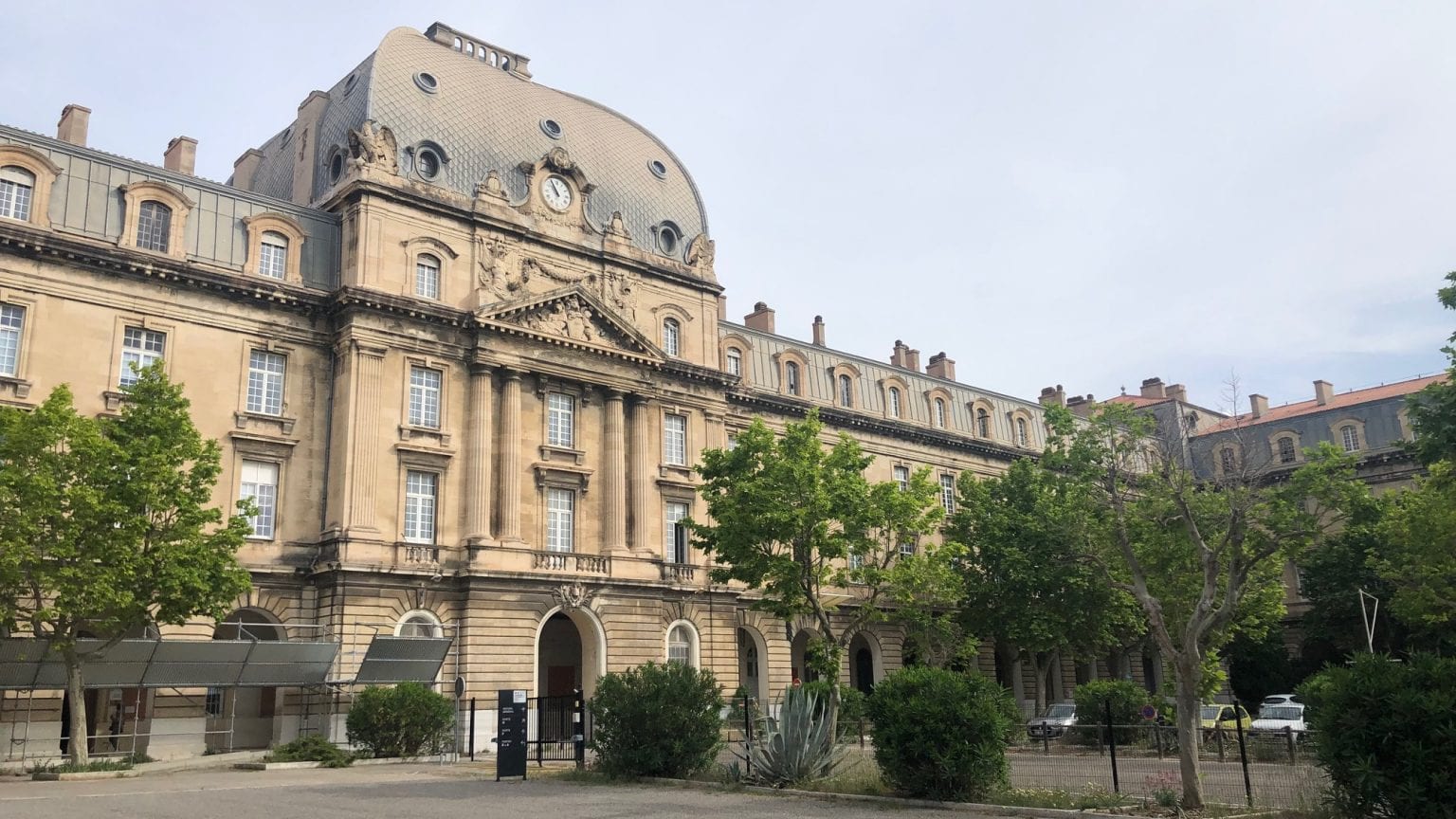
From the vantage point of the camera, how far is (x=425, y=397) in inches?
1656

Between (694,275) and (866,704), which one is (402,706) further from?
(694,275)

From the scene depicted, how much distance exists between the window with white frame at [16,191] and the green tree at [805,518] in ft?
73.6

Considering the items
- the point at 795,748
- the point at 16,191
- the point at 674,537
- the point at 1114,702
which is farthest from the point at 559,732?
the point at 16,191

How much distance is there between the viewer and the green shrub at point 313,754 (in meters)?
31.9

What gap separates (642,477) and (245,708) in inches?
640

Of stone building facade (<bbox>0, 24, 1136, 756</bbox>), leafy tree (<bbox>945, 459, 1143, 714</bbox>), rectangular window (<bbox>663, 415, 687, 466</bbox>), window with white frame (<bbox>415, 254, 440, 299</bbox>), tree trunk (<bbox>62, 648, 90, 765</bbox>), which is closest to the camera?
tree trunk (<bbox>62, 648, 90, 765</bbox>)

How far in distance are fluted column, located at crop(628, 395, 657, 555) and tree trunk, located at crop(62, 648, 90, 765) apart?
2047 centimetres

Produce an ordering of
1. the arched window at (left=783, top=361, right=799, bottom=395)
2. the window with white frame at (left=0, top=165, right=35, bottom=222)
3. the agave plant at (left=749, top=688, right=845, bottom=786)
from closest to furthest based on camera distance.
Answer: the agave plant at (left=749, top=688, right=845, bottom=786)
the window with white frame at (left=0, top=165, right=35, bottom=222)
the arched window at (left=783, top=361, right=799, bottom=395)

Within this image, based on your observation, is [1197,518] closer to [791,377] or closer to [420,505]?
[420,505]

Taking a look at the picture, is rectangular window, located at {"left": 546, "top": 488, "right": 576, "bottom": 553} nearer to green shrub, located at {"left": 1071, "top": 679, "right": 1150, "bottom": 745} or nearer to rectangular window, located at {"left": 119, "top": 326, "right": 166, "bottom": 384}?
rectangular window, located at {"left": 119, "top": 326, "right": 166, "bottom": 384}

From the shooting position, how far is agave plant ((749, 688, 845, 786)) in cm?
2330

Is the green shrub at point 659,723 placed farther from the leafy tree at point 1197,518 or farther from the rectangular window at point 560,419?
the rectangular window at point 560,419

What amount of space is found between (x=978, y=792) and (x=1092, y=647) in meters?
39.0

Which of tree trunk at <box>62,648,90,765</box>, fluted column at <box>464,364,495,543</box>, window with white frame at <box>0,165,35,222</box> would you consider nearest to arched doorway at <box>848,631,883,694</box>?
fluted column at <box>464,364,495,543</box>
